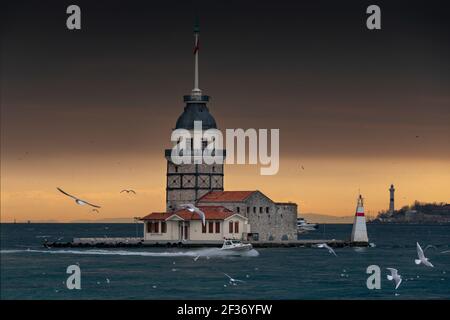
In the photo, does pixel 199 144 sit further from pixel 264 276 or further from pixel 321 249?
pixel 264 276

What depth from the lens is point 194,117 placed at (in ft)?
423

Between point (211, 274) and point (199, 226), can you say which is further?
point (199, 226)

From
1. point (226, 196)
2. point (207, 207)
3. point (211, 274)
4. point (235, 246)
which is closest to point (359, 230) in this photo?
point (226, 196)

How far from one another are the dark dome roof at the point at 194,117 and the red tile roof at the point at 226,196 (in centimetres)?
682

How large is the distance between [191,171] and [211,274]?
115 feet

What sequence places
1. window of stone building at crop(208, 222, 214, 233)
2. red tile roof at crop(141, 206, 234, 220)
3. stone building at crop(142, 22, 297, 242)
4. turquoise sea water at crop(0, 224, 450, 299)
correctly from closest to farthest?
turquoise sea water at crop(0, 224, 450, 299), red tile roof at crop(141, 206, 234, 220), window of stone building at crop(208, 222, 214, 233), stone building at crop(142, 22, 297, 242)

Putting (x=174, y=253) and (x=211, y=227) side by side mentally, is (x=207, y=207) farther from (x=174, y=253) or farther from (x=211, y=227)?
(x=174, y=253)

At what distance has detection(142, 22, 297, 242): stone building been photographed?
124 metres

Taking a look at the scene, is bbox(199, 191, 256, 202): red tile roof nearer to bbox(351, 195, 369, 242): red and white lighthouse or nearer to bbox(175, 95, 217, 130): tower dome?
bbox(175, 95, 217, 130): tower dome

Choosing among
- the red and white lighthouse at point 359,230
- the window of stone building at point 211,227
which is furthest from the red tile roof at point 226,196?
the red and white lighthouse at point 359,230

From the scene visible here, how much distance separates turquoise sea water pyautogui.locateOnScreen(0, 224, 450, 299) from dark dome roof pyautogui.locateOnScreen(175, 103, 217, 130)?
13680 mm

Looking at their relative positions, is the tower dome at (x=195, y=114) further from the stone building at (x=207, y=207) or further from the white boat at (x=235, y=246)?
the white boat at (x=235, y=246)

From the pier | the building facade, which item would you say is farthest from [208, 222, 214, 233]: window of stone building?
the pier
